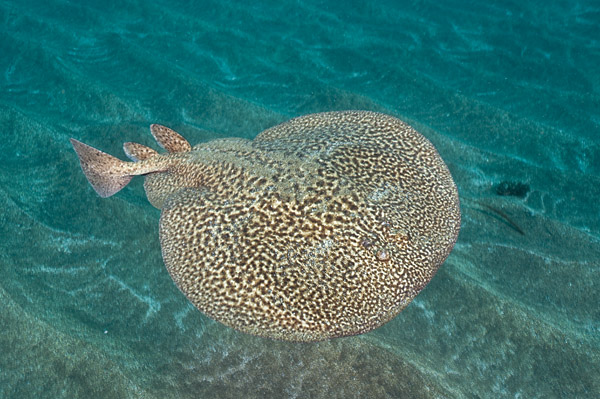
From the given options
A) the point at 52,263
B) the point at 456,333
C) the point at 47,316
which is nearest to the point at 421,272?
the point at 456,333

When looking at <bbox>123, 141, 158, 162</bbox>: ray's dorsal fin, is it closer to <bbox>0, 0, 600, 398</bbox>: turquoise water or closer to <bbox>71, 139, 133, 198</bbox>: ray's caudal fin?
<bbox>71, 139, 133, 198</bbox>: ray's caudal fin

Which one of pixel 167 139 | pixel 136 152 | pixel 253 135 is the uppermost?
pixel 167 139

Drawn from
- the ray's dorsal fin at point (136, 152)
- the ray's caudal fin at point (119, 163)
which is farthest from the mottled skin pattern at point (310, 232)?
the ray's dorsal fin at point (136, 152)

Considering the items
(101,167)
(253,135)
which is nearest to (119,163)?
(101,167)

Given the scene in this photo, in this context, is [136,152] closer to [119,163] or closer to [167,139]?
[119,163]

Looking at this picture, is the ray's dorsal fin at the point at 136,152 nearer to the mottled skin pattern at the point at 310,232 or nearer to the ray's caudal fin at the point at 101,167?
the ray's caudal fin at the point at 101,167

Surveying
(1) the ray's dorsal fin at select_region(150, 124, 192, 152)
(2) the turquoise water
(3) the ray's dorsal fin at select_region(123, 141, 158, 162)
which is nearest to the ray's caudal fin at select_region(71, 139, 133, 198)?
(3) the ray's dorsal fin at select_region(123, 141, 158, 162)

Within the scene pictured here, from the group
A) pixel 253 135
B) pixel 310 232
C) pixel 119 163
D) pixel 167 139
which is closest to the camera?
pixel 310 232
